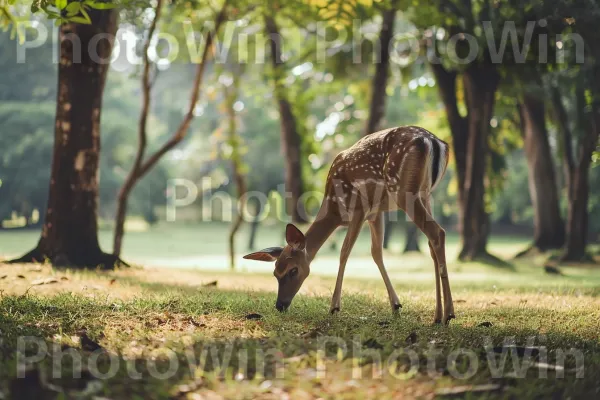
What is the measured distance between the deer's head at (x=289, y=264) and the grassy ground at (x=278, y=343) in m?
0.19

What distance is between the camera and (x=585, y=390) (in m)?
4.99

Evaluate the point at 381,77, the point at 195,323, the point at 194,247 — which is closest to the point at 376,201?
the point at 195,323

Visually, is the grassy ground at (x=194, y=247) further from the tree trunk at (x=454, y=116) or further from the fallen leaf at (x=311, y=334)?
the fallen leaf at (x=311, y=334)

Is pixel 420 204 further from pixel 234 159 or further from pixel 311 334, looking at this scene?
pixel 234 159

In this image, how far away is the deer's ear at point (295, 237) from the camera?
728cm

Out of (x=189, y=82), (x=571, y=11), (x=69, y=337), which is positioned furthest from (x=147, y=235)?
(x=69, y=337)

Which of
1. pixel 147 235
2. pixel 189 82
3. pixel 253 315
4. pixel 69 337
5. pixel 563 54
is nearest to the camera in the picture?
pixel 69 337

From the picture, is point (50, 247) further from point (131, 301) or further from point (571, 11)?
point (571, 11)

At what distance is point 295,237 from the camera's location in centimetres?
735

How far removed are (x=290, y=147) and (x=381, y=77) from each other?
3400 mm

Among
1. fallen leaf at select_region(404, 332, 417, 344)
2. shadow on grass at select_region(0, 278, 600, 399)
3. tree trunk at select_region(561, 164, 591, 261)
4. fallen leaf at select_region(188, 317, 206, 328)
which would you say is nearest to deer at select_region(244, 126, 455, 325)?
shadow on grass at select_region(0, 278, 600, 399)

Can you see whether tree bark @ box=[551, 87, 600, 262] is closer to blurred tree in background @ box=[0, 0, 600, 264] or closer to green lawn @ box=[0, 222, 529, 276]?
blurred tree in background @ box=[0, 0, 600, 264]

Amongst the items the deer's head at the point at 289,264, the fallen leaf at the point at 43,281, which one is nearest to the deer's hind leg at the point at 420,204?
the deer's head at the point at 289,264

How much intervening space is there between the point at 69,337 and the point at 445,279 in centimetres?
346
